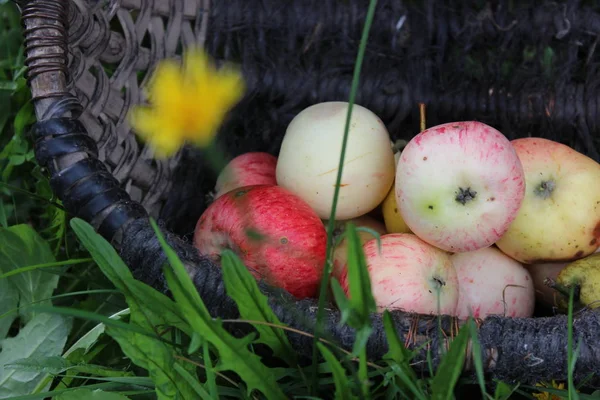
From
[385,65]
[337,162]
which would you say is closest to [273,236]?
[337,162]

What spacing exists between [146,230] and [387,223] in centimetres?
41

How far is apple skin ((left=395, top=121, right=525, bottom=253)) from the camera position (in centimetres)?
81

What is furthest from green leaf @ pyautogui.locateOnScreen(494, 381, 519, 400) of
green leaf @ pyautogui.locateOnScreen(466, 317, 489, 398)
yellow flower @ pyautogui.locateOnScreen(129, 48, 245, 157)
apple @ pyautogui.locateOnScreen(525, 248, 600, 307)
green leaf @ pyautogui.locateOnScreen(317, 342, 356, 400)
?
yellow flower @ pyautogui.locateOnScreen(129, 48, 245, 157)

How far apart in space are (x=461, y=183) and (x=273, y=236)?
0.82ft

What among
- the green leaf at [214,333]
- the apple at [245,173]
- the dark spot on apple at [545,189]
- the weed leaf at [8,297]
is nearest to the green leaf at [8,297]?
the weed leaf at [8,297]

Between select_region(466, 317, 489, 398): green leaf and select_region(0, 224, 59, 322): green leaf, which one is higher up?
select_region(466, 317, 489, 398): green leaf

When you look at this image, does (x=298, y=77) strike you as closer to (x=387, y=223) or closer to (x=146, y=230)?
(x=387, y=223)

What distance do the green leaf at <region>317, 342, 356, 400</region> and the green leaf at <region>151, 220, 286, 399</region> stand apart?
0.23ft

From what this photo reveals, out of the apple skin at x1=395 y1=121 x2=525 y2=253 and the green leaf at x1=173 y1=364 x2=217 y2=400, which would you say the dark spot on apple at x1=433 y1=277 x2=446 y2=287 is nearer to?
the apple skin at x1=395 y1=121 x2=525 y2=253

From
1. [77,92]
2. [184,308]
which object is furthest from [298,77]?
[184,308]

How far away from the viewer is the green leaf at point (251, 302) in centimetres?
60

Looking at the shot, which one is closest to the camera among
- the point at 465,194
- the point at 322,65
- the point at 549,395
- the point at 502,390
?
the point at 502,390

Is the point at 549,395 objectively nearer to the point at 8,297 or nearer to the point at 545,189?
the point at 545,189

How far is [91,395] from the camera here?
0.70 m
